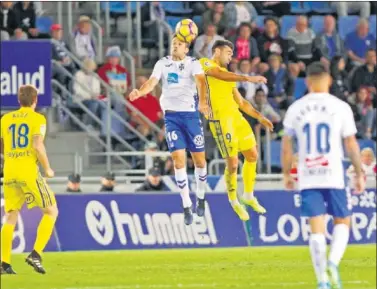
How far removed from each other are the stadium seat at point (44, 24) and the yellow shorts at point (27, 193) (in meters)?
11.0

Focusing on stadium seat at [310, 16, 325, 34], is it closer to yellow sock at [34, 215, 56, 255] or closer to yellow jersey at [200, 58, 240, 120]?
yellow jersey at [200, 58, 240, 120]

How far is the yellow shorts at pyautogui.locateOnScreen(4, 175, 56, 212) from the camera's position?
20.0 meters

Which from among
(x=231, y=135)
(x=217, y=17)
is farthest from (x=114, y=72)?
(x=231, y=135)

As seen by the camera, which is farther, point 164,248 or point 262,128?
point 262,128

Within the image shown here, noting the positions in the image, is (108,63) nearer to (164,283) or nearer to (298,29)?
(298,29)

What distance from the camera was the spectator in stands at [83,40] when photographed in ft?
98.7

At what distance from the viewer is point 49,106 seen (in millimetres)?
27328

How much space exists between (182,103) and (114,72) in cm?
933

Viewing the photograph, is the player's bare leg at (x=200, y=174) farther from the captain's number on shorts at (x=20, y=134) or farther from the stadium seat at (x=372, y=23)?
the stadium seat at (x=372, y=23)

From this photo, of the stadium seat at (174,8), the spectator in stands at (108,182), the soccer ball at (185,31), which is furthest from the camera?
the stadium seat at (174,8)

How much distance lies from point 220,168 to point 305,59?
4069 mm

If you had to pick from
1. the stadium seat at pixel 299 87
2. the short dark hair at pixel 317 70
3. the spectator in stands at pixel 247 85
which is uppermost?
the short dark hair at pixel 317 70

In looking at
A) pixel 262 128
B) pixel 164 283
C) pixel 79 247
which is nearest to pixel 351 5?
pixel 262 128

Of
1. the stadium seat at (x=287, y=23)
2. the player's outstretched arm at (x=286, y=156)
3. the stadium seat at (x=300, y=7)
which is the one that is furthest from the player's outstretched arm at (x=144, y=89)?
the stadium seat at (x=300, y=7)
